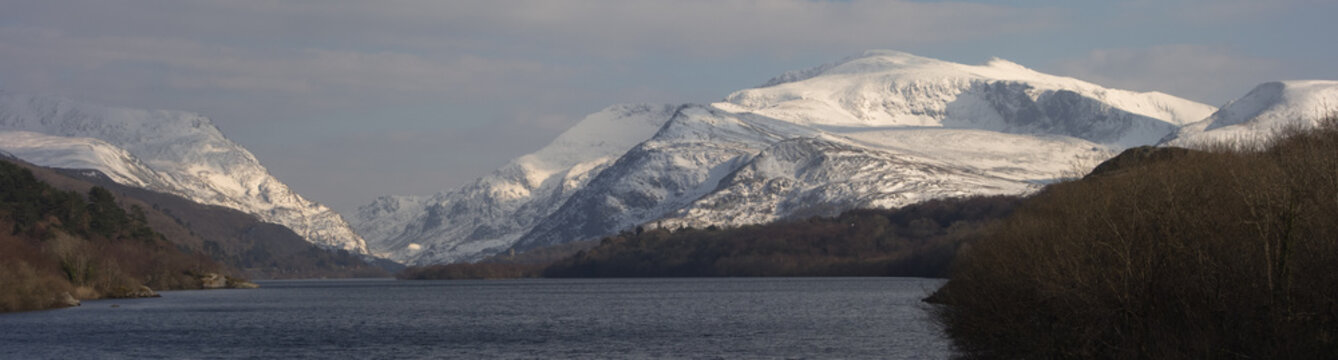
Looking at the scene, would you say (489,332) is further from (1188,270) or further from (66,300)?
(1188,270)

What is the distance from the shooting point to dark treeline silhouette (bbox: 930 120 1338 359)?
50812 millimetres

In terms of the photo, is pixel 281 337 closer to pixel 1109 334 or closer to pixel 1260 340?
pixel 1109 334

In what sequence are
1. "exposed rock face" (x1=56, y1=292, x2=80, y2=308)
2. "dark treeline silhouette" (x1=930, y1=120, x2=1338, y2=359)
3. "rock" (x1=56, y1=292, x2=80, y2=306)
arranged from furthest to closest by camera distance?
1. "rock" (x1=56, y1=292, x2=80, y2=306)
2. "exposed rock face" (x1=56, y1=292, x2=80, y2=308)
3. "dark treeline silhouette" (x1=930, y1=120, x2=1338, y2=359)

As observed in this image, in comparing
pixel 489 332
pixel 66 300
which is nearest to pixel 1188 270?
pixel 489 332

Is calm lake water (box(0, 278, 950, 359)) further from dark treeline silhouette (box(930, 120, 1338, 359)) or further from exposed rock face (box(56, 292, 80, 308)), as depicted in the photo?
dark treeline silhouette (box(930, 120, 1338, 359))

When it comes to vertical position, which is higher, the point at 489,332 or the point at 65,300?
the point at 65,300

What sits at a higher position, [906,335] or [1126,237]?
[1126,237]

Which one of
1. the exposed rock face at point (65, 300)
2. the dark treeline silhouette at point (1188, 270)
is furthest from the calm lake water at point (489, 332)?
the dark treeline silhouette at point (1188, 270)

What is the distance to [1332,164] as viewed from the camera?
55.9 meters

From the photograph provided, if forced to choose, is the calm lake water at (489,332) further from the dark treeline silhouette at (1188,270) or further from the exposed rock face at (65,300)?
the dark treeline silhouette at (1188,270)

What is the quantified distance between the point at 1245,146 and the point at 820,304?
9681cm

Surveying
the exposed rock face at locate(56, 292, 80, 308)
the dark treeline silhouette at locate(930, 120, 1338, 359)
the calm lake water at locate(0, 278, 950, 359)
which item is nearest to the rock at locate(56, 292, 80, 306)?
the exposed rock face at locate(56, 292, 80, 308)

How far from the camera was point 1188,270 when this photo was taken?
184 feet

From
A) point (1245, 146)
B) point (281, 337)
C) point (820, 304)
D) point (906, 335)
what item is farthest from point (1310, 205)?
point (820, 304)
